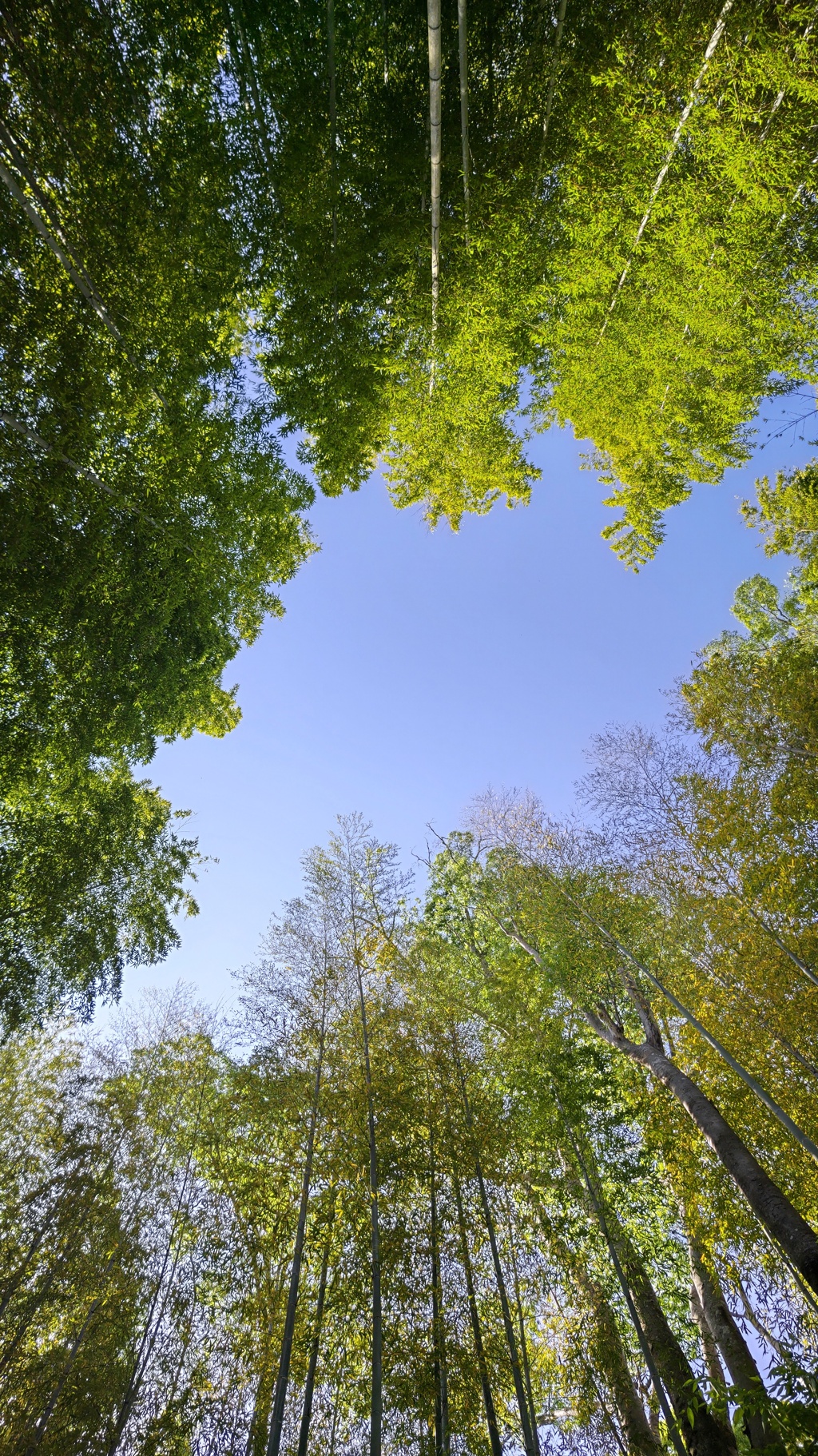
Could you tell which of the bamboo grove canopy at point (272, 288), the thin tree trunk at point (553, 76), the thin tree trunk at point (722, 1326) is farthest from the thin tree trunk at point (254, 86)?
the thin tree trunk at point (722, 1326)

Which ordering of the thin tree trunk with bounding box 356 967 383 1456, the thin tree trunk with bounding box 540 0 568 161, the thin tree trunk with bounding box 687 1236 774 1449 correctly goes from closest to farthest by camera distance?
the thin tree trunk with bounding box 356 967 383 1456 → the thin tree trunk with bounding box 540 0 568 161 → the thin tree trunk with bounding box 687 1236 774 1449

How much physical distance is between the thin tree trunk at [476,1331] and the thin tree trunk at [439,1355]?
20cm

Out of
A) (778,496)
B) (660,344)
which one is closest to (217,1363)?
(660,344)

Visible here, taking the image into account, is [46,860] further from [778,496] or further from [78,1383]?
[778,496]

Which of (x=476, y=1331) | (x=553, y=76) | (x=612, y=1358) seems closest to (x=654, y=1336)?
(x=612, y=1358)

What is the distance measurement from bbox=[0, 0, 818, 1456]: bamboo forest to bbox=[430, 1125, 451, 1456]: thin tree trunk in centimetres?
8

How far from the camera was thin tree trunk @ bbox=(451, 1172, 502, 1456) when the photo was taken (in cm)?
355

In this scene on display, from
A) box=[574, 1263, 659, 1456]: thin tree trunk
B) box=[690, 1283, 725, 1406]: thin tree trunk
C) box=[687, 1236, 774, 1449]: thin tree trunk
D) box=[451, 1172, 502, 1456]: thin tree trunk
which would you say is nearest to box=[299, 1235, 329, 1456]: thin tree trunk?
box=[451, 1172, 502, 1456]: thin tree trunk

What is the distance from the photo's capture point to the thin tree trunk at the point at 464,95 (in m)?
2.52

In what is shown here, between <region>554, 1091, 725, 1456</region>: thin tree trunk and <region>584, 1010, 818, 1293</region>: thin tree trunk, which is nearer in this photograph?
<region>584, 1010, 818, 1293</region>: thin tree trunk

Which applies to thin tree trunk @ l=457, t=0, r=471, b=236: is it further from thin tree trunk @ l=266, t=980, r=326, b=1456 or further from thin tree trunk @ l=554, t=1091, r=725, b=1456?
thin tree trunk @ l=554, t=1091, r=725, b=1456

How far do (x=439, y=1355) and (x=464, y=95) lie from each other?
7.52m

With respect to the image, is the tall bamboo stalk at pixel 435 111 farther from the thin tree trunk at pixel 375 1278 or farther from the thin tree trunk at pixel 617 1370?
the thin tree trunk at pixel 617 1370

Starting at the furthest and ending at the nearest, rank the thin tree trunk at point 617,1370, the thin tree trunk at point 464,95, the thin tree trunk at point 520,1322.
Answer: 1. the thin tree trunk at point 617,1370
2. the thin tree trunk at point 520,1322
3. the thin tree trunk at point 464,95
